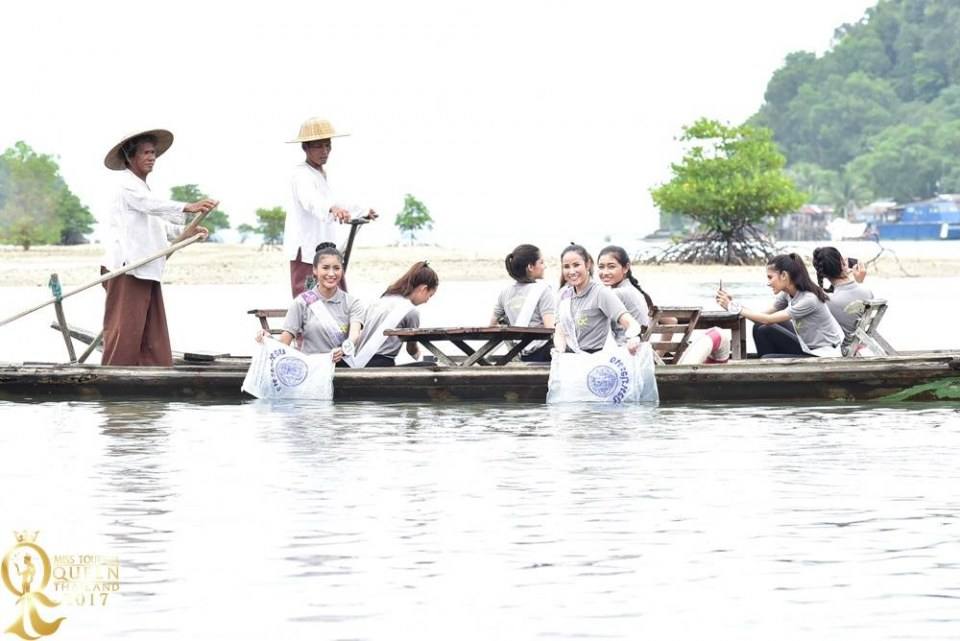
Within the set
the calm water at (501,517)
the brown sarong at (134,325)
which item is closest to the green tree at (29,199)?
the brown sarong at (134,325)

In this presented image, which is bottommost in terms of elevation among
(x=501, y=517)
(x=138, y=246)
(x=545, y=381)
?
(x=501, y=517)

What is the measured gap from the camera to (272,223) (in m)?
61.2

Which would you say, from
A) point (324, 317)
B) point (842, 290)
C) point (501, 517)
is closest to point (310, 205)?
point (324, 317)

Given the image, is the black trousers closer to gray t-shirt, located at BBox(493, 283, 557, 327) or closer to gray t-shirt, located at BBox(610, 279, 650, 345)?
gray t-shirt, located at BBox(610, 279, 650, 345)

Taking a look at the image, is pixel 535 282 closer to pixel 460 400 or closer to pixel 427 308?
pixel 460 400

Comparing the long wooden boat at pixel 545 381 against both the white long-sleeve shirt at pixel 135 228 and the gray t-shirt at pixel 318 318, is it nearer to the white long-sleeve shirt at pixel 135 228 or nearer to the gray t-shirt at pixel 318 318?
the gray t-shirt at pixel 318 318

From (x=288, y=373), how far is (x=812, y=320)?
326 cm

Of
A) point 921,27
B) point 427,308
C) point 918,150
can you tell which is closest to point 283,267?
point 427,308

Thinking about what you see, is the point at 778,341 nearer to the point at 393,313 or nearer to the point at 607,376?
the point at 607,376

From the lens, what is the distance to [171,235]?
11906mm

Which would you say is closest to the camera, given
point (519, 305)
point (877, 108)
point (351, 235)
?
point (519, 305)

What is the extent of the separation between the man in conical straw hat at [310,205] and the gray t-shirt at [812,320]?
275cm

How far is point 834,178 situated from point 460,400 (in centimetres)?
13664

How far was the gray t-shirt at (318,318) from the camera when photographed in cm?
1112
